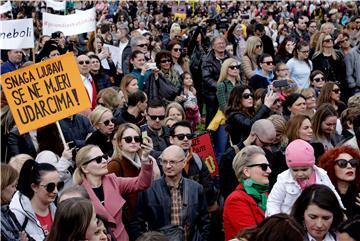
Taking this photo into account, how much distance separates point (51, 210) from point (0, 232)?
0.62 meters

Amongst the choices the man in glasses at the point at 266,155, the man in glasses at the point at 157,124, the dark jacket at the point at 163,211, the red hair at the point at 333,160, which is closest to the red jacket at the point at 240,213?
the dark jacket at the point at 163,211

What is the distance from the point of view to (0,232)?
4594 mm

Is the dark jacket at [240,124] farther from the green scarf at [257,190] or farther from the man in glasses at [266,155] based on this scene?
the green scarf at [257,190]

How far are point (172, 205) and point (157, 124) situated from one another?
1793 mm

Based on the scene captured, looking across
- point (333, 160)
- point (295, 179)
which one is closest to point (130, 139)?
point (295, 179)

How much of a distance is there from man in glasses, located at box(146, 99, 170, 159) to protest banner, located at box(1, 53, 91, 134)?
0.69 metres

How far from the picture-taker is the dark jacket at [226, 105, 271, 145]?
7.42 metres

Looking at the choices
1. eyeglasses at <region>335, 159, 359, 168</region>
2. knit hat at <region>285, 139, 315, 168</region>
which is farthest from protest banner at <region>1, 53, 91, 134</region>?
eyeglasses at <region>335, 159, 359, 168</region>

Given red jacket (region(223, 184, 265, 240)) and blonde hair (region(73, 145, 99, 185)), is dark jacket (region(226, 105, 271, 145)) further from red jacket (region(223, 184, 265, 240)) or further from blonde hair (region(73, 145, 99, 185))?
blonde hair (region(73, 145, 99, 185))

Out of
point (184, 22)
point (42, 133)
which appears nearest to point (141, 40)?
point (42, 133)

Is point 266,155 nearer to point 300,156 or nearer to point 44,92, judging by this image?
point 300,156

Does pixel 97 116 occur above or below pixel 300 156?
below

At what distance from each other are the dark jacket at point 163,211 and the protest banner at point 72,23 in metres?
6.77

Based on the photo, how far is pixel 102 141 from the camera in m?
6.76
